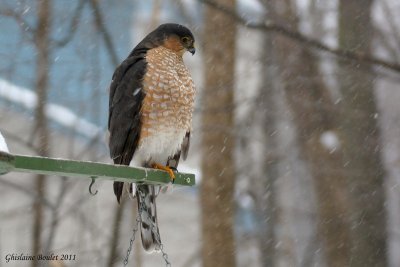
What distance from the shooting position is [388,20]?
9.02 metres

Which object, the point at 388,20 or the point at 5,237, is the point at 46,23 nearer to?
the point at 5,237

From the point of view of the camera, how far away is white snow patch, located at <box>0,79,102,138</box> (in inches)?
326

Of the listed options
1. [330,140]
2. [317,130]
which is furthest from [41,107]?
[330,140]

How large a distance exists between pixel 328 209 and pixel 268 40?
229cm

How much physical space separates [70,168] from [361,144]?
5.79 metres

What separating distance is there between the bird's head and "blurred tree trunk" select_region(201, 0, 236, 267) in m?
3.47

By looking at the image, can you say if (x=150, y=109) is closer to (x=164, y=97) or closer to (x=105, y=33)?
(x=164, y=97)

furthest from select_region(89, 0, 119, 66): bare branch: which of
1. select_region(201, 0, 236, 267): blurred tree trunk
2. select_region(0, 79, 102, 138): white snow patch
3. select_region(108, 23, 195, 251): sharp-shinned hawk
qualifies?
select_region(108, 23, 195, 251): sharp-shinned hawk

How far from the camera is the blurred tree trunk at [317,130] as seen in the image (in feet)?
30.5

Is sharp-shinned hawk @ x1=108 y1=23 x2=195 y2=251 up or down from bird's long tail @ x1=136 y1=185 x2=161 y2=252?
up

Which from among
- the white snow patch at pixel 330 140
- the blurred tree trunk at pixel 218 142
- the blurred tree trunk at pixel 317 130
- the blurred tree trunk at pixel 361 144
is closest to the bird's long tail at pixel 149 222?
the blurred tree trunk at pixel 218 142

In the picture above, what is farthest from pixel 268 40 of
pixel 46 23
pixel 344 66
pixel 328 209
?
pixel 46 23

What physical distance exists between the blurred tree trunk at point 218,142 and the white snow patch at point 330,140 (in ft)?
4.74

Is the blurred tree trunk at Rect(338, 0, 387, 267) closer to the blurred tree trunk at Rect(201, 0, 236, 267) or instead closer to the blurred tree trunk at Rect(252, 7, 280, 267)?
the blurred tree trunk at Rect(201, 0, 236, 267)
